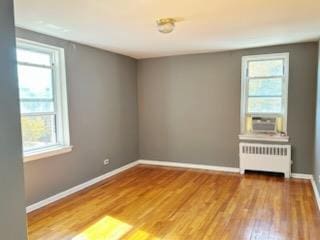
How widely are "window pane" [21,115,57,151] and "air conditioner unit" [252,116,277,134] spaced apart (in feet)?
11.4

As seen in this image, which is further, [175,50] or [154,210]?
[175,50]

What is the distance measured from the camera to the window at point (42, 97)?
3.48m

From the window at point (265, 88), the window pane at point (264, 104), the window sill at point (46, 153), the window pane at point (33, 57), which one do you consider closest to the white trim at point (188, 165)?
the window at point (265, 88)

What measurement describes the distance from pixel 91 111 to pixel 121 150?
1215 mm

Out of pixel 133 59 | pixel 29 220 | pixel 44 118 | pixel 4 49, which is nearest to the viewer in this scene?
pixel 4 49

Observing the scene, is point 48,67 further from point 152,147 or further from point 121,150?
point 152,147

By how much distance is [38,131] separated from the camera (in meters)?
3.72

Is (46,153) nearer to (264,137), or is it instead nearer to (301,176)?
(264,137)

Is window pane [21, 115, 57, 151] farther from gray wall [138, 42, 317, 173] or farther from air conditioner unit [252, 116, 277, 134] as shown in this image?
air conditioner unit [252, 116, 277, 134]

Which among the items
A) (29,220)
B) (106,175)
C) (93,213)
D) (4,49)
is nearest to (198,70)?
(106,175)

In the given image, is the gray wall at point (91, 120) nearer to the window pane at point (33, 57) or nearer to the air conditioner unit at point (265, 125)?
the window pane at point (33, 57)

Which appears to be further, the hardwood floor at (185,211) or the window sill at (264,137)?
the window sill at (264,137)

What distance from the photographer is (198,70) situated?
5348mm

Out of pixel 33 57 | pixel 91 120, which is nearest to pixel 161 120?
pixel 91 120
